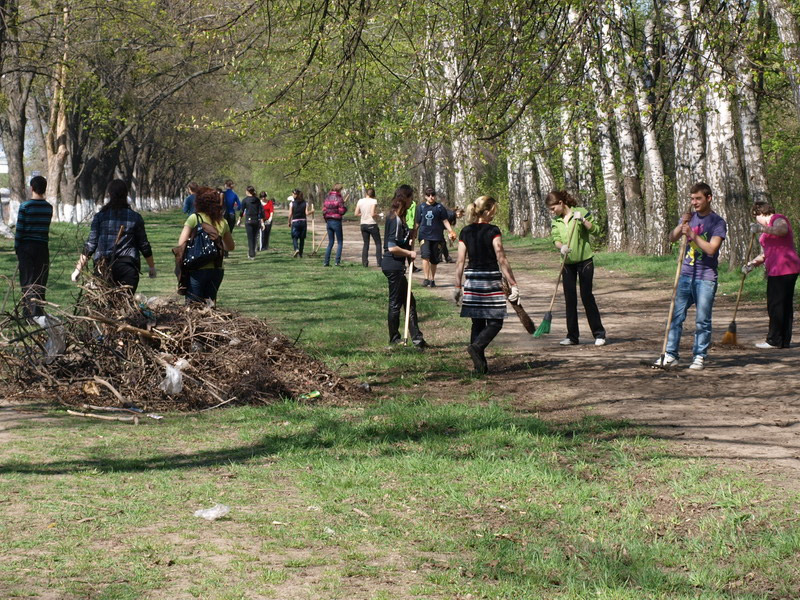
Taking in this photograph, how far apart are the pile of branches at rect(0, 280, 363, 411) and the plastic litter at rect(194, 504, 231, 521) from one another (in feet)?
9.90

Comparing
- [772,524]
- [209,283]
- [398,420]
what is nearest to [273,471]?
[398,420]

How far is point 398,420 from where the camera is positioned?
8.46 metres

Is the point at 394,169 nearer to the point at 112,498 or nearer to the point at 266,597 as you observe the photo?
the point at 112,498

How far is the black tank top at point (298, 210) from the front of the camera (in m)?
27.9

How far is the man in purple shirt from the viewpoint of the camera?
1051 cm

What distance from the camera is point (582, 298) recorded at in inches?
504

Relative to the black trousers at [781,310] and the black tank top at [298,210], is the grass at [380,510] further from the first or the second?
the black tank top at [298,210]

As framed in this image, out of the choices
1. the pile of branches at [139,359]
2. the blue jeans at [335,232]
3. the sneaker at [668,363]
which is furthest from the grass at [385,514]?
the blue jeans at [335,232]

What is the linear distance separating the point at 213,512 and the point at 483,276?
17.6 feet

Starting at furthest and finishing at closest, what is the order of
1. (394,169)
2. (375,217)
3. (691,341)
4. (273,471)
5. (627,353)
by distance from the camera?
(375,217)
(394,169)
(691,341)
(627,353)
(273,471)

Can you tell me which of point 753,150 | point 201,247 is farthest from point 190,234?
point 753,150

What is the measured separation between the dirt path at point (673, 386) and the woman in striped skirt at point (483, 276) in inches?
17.1

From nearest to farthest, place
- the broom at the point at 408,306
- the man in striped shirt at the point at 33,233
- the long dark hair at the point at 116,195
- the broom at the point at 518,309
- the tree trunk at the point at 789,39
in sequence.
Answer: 1. the long dark hair at the point at 116,195
2. the broom at the point at 518,309
3. the broom at the point at 408,306
4. the man in striped shirt at the point at 33,233
5. the tree trunk at the point at 789,39

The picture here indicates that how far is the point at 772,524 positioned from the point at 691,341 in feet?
25.0
